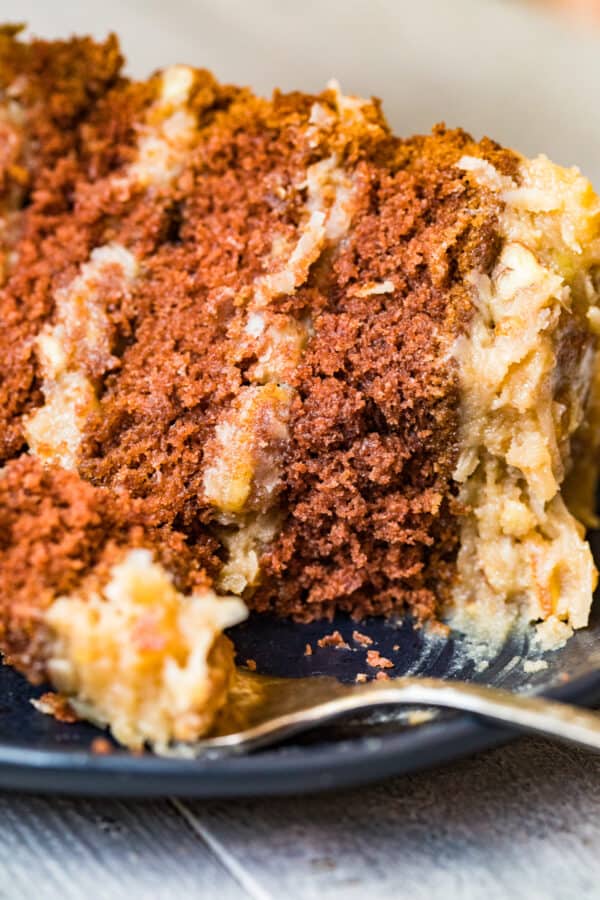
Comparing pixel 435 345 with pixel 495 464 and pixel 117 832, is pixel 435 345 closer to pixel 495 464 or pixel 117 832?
pixel 495 464

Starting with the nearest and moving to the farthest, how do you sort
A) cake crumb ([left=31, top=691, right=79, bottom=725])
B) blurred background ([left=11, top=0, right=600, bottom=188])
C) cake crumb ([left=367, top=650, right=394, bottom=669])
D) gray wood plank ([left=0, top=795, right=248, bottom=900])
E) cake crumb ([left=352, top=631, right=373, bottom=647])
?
gray wood plank ([left=0, top=795, right=248, bottom=900]) < cake crumb ([left=31, top=691, right=79, bottom=725]) < cake crumb ([left=367, top=650, right=394, bottom=669]) < cake crumb ([left=352, top=631, right=373, bottom=647]) < blurred background ([left=11, top=0, right=600, bottom=188])

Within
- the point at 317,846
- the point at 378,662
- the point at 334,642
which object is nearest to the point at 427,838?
the point at 317,846

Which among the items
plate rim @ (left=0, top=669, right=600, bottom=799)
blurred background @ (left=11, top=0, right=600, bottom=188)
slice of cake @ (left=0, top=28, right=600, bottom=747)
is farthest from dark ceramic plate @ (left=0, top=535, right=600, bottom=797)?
blurred background @ (left=11, top=0, right=600, bottom=188)

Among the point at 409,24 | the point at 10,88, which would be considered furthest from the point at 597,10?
the point at 10,88

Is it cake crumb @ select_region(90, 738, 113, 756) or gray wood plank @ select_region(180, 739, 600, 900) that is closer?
cake crumb @ select_region(90, 738, 113, 756)

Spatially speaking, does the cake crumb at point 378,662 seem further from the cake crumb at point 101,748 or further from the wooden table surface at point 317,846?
the cake crumb at point 101,748

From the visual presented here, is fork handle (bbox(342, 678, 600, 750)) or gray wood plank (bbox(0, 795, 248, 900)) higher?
fork handle (bbox(342, 678, 600, 750))

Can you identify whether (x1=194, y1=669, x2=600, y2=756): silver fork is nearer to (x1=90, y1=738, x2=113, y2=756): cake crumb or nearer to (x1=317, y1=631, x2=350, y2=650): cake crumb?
(x1=90, y1=738, x2=113, y2=756): cake crumb

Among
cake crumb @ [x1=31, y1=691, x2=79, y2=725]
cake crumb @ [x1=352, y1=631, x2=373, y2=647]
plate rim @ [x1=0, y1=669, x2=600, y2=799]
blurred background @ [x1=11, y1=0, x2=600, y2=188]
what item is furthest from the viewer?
blurred background @ [x1=11, y1=0, x2=600, y2=188]

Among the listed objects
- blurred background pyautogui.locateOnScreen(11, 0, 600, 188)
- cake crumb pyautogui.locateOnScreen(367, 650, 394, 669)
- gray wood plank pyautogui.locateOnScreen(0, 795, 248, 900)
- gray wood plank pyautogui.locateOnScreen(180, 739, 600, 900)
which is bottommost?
gray wood plank pyautogui.locateOnScreen(0, 795, 248, 900)
